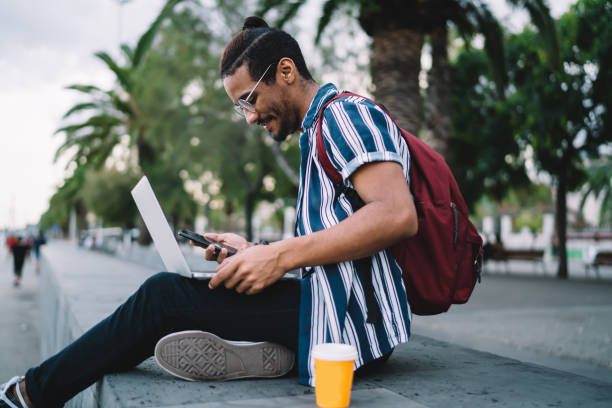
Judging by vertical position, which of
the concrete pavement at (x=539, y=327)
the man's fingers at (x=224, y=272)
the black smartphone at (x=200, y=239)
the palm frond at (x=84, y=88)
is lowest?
the concrete pavement at (x=539, y=327)

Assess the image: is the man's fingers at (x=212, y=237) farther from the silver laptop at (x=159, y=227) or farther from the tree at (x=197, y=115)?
the tree at (x=197, y=115)

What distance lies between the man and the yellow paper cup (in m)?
0.24

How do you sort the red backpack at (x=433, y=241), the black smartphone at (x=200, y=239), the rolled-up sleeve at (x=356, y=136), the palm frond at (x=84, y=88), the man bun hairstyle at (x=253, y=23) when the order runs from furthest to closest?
the palm frond at (x=84, y=88) → the man bun hairstyle at (x=253, y=23) → the black smartphone at (x=200, y=239) → the red backpack at (x=433, y=241) → the rolled-up sleeve at (x=356, y=136)

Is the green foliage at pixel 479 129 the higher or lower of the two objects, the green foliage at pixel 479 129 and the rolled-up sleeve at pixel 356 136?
the higher

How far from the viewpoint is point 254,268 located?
184 cm

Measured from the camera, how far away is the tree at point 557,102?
13.6 m

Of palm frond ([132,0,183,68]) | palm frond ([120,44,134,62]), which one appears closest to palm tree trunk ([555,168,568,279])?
palm frond ([132,0,183,68])

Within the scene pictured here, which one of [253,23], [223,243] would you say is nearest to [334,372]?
[223,243]

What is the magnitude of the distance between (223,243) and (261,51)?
2.70ft

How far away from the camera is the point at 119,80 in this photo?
19.0m

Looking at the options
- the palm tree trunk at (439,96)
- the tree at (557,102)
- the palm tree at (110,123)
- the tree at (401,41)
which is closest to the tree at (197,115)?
the palm tree at (110,123)

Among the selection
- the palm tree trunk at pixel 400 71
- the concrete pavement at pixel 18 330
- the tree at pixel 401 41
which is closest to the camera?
the concrete pavement at pixel 18 330

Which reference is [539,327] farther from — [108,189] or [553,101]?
[108,189]

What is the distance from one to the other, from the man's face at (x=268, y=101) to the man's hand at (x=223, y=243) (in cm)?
52
